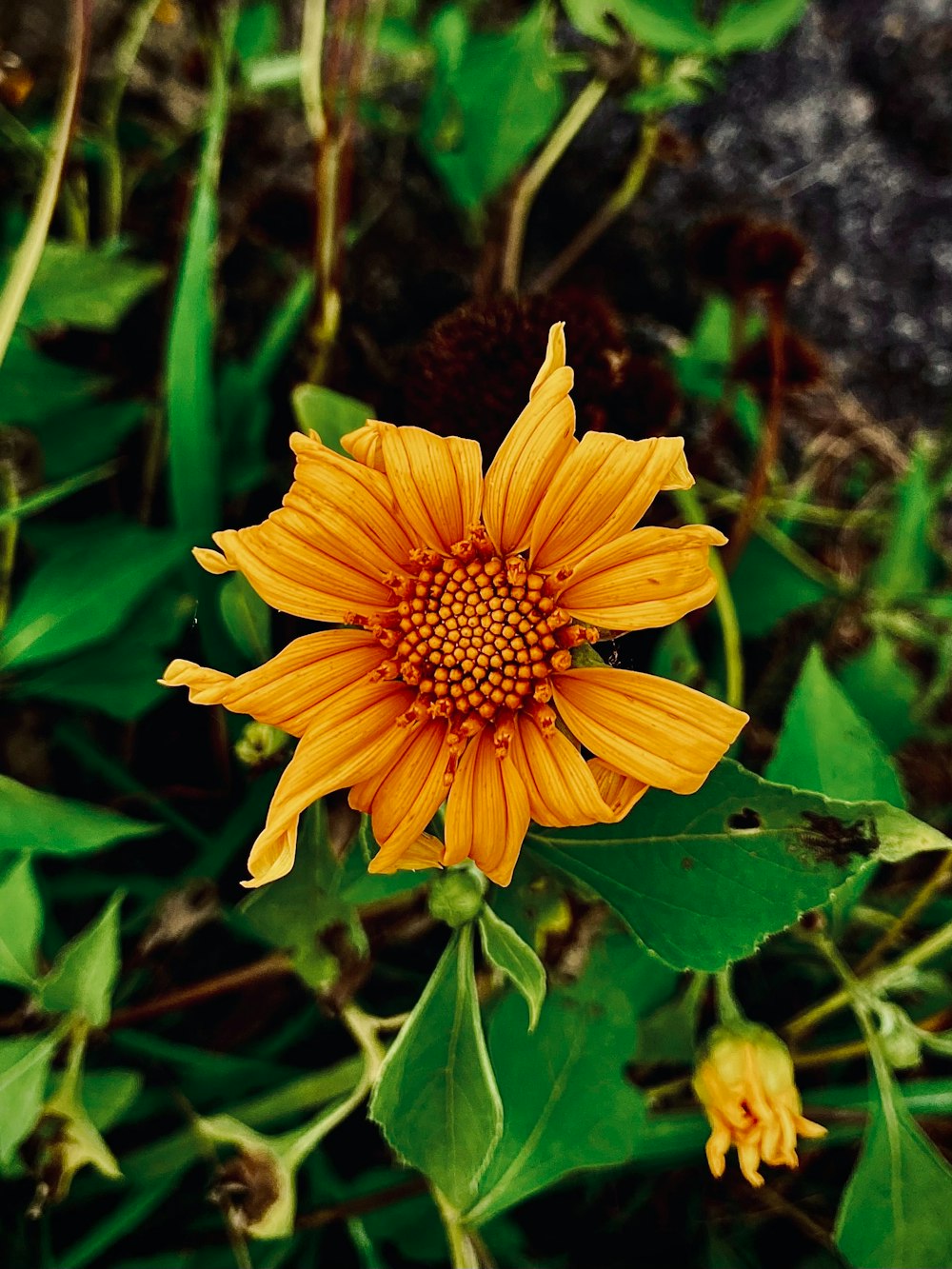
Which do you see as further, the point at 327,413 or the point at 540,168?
the point at 540,168

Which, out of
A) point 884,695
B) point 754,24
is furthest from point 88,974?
point 754,24

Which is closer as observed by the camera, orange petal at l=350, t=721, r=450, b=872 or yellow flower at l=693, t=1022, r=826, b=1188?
orange petal at l=350, t=721, r=450, b=872

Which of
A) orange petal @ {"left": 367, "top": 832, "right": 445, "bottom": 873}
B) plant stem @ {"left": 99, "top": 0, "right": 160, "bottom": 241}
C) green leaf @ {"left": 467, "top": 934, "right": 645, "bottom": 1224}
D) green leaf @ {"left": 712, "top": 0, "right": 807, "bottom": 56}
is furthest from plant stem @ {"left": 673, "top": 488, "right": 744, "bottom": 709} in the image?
plant stem @ {"left": 99, "top": 0, "right": 160, "bottom": 241}

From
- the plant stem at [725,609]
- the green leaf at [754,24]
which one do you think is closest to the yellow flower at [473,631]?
the plant stem at [725,609]

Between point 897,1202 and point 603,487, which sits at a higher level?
point 603,487

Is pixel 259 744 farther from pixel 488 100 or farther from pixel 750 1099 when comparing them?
pixel 488 100

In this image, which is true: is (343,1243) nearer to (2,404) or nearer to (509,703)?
(509,703)

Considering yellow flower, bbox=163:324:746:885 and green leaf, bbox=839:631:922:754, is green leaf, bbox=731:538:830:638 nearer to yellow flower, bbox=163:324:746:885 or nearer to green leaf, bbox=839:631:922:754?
green leaf, bbox=839:631:922:754
